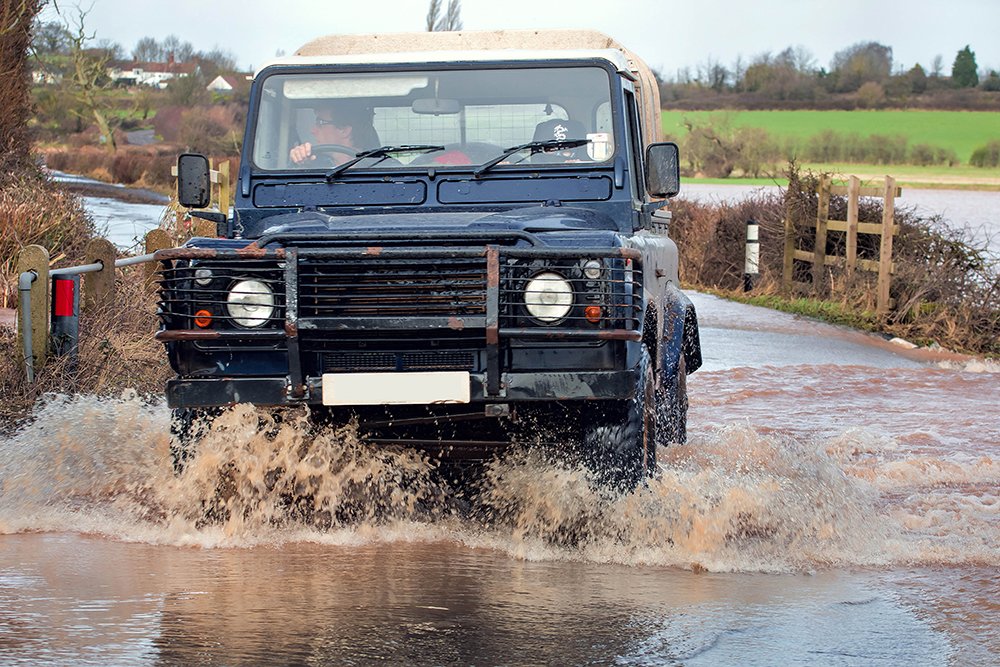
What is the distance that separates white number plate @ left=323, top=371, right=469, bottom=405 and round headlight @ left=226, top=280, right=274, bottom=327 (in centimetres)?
37

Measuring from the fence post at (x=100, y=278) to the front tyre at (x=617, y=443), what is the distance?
4.72 metres

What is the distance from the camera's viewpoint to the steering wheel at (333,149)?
707cm

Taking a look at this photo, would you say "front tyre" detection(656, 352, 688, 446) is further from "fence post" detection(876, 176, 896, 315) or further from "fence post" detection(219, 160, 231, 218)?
"fence post" detection(219, 160, 231, 218)

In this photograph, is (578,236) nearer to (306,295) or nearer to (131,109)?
(306,295)

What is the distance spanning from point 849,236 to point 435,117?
12.3m

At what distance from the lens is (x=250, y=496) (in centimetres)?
619

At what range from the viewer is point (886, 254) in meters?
17.2

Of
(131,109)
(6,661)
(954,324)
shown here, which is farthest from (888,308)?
(131,109)

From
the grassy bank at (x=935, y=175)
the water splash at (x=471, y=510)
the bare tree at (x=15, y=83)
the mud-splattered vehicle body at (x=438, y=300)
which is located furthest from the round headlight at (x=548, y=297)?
the grassy bank at (x=935, y=175)

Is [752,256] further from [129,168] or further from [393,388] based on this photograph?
[129,168]

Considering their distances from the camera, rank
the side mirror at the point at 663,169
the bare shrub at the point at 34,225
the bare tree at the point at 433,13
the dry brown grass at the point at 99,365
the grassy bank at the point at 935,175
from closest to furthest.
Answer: the side mirror at the point at 663,169 → the dry brown grass at the point at 99,365 → the bare shrub at the point at 34,225 → the bare tree at the point at 433,13 → the grassy bank at the point at 935,175


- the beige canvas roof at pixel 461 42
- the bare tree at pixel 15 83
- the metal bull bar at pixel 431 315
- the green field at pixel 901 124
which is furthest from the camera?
the green field at pixel 901 124

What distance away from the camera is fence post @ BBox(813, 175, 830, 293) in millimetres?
19422

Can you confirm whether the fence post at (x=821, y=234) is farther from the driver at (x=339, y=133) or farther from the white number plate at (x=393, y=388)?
the white number plate at (x=393, y=388)
